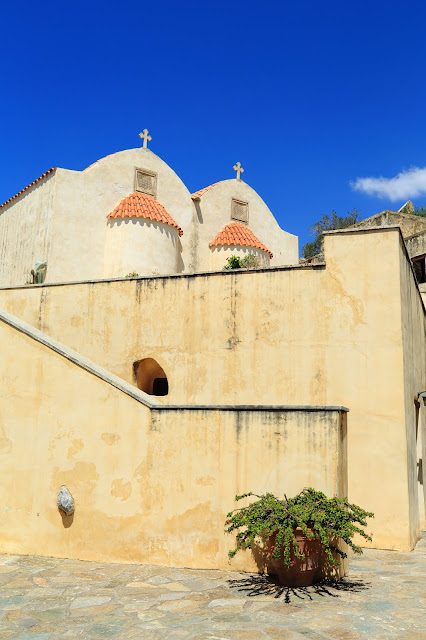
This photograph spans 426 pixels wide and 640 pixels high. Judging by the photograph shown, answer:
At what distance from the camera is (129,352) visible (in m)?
10.6

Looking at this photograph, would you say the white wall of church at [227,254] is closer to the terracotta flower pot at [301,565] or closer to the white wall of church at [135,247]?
the white wall of church at [135,247]

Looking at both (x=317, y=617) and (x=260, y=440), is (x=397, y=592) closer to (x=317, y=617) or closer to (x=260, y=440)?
(x=317, y=617)

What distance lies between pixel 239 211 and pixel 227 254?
2171 millimetres

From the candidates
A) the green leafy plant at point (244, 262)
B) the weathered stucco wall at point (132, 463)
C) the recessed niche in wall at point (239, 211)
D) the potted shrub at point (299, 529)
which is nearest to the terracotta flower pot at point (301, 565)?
the potted shrub at point (299, 529)

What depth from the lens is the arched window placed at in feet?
35.0

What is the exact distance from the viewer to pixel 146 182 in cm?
1639

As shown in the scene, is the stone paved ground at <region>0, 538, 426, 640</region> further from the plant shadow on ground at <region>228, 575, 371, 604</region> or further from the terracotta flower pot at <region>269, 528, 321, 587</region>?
the terracotta flower pot at <region>269, 528, 321, 587</region>

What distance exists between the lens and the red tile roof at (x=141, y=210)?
Answer: 14.9m

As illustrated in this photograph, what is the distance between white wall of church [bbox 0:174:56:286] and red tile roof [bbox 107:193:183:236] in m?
1.72

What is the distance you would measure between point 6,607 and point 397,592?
4.11 meters

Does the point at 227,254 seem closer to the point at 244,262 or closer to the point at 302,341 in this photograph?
the point at 244,262

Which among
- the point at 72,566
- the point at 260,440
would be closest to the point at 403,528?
the point at 260,440

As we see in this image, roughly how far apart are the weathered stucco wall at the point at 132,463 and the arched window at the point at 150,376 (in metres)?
3.00

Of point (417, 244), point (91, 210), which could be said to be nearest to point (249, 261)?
point (91, 210)
